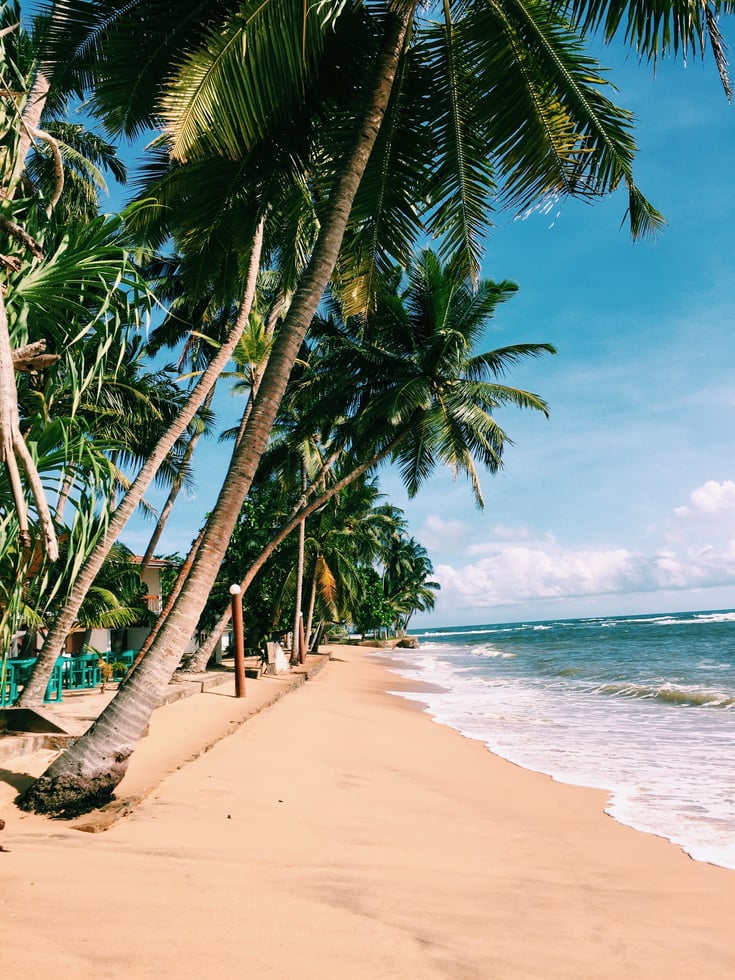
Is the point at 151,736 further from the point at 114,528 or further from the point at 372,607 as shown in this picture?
the point at 372,607

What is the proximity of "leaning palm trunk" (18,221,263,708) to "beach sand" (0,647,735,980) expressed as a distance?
3.14 m

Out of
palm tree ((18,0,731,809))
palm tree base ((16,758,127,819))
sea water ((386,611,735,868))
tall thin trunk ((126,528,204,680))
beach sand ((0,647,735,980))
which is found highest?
palm tree ((18,0,731,809))

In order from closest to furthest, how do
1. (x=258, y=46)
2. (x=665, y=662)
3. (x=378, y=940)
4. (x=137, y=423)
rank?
(x=378, y=940) < (x=258, y=46) < (x=137, y=423) < (x=665, y=662)

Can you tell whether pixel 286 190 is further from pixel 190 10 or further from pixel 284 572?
pixel 284 572

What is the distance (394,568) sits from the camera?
198ft

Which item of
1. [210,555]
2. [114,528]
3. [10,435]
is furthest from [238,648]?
[10,435]

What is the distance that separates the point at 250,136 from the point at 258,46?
66 centimetres

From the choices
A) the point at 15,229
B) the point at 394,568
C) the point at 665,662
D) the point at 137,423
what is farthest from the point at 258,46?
the point at 394,568

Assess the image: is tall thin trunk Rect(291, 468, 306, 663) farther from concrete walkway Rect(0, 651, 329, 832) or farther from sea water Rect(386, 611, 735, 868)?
concrete walkway Rect(0, 651, 329, 832)

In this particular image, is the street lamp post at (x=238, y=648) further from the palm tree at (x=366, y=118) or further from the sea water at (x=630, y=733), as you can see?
the palm tree at (x=366, y=118)

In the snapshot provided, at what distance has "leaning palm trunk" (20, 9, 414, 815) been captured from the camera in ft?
14.8

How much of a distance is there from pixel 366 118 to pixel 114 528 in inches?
265

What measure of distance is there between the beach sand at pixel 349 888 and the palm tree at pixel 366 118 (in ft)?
3.53

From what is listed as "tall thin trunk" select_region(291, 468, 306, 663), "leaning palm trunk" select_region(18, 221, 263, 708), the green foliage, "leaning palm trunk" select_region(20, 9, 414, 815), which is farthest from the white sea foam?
the green foliage
